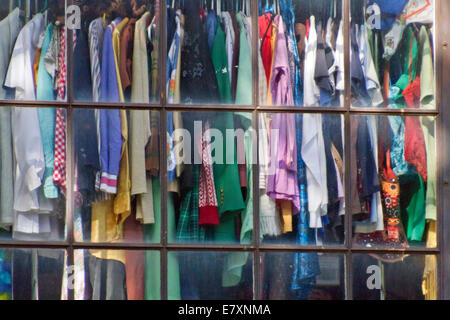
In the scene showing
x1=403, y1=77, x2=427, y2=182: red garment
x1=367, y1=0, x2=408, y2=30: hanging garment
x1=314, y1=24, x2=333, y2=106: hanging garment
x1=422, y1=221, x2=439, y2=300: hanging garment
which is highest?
x1=367, y1=0, x2=408, y2=30: hanging garment

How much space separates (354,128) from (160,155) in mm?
1054

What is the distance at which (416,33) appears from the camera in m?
4.58

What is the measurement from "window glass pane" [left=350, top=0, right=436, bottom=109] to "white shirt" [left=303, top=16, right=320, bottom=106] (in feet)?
0.66

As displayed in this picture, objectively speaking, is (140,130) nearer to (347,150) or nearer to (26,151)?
(26,151)

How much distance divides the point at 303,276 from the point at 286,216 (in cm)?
33

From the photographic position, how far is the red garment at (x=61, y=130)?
14.4 feet

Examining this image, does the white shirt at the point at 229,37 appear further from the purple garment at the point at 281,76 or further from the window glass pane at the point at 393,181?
the window glass pane at the point at 393,181

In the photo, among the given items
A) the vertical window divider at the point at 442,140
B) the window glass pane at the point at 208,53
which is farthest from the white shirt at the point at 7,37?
the vertical window divider at the point at 442,140

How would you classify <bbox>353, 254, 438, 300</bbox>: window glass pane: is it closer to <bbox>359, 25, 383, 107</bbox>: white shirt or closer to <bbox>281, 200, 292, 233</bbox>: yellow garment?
<bbox>281, 200, 292, 233</bbox>: yellow garment

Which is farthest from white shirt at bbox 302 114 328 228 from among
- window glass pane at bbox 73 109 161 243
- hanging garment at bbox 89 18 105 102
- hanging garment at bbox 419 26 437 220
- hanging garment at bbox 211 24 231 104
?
hanging garment at bbox 89 18 105 102

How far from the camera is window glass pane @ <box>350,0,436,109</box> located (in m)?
4.52

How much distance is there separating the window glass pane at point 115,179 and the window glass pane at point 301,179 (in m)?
0.59

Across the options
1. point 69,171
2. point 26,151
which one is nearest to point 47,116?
point 26,151

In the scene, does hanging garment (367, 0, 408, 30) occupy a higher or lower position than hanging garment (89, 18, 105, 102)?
higher
